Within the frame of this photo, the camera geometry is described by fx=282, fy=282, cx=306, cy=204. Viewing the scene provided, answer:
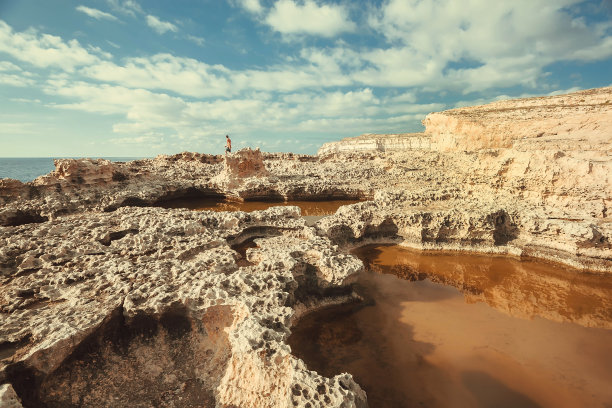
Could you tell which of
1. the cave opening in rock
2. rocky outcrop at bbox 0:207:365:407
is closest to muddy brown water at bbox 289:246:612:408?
rocky outcrop at bbox 0:207:365:407

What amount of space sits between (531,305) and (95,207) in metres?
14.8

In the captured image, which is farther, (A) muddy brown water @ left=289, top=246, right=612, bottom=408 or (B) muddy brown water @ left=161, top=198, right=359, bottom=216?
(B) muddy brown water @ left=161, top=198, right=359, bottom=216

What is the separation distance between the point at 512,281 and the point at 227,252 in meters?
7.74

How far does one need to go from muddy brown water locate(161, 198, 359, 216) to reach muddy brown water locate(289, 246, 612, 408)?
5980mm

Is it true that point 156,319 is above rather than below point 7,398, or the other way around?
below

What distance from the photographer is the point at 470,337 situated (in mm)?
5770

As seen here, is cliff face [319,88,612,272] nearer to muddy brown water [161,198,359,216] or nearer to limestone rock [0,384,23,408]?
muddy brown water [161,198,359,216]

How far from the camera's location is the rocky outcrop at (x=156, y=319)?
11.7ft

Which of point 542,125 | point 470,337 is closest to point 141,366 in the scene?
point 470,337

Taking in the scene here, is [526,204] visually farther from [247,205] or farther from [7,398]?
[7,398]

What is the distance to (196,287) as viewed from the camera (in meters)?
4.84

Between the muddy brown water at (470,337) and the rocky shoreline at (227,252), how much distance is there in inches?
35.0

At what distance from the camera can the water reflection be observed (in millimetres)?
6745

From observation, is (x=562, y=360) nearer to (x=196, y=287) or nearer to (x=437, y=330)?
(x=437, y=330)
